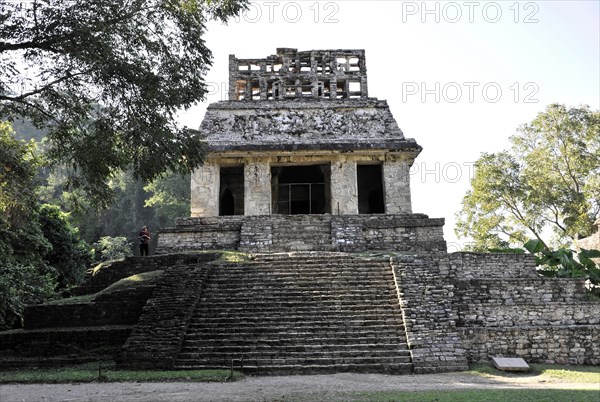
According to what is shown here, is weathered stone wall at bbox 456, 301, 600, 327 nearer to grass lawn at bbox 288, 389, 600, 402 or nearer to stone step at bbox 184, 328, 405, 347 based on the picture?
stone step at bbox 184, 328, 405, 347

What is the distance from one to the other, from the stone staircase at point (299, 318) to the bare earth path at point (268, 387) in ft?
1.95

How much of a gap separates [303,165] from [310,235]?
415 centimetres

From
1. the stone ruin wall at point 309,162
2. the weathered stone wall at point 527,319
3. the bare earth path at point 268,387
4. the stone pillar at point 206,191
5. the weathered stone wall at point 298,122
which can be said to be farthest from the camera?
the weathered stone wall at point 298,122

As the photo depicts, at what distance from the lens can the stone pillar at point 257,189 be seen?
17.9m

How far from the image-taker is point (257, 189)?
18094 mm

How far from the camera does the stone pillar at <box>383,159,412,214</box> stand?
1794 centimetres

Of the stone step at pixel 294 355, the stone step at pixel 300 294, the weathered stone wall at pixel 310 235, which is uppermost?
the weathered stone wall at pixel 310 235

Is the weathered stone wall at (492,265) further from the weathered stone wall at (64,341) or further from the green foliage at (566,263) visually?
the weathered stone wall at (64,341)

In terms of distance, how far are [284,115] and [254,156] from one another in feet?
7.02

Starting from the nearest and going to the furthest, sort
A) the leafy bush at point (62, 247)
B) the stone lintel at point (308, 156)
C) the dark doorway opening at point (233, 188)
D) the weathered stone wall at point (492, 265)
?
the weathered stone wall at point (492, 265), the stone lintel at point (308, 156), the leafy bush at point (62, 247), the dark doorway opening at point (233, 188)

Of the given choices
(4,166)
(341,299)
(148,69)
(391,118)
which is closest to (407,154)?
(391,118)

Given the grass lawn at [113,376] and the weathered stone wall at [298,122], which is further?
the weathered stone wall at [298,122]

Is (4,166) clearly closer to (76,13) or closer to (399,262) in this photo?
(76,13)

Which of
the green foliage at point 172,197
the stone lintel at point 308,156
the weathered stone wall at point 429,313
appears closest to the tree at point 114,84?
the weathered stone wall at point 429,313
